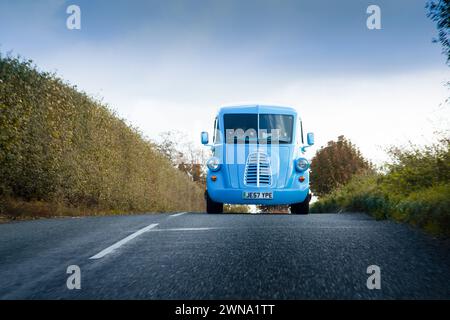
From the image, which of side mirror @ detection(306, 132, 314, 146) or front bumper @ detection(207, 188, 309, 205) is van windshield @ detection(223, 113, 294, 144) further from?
front bumper @ detection(207, 188, 309, 205)

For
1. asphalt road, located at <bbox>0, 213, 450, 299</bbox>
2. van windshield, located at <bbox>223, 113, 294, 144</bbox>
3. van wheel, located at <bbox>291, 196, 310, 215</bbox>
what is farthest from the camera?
van windshield, located at <bbox>223, 113, 294, 144</bbox>

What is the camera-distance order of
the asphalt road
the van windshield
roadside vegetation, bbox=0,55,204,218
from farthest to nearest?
the van windshield < roadside vegetation, bbox=0,55,204,218 < the asphalt road

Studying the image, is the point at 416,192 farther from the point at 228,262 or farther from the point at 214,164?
the point at 228,262

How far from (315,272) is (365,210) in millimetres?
9211

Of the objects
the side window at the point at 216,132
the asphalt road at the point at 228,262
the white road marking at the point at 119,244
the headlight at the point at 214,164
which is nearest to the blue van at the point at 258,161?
the headlight at the point at 214,164

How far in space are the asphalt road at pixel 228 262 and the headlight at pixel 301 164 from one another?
4875mm

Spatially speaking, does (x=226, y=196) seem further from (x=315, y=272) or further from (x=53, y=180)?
(x=315, y=272)

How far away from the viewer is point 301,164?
1384cm

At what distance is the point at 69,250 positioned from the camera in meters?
6.85

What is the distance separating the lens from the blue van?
44.7 feet

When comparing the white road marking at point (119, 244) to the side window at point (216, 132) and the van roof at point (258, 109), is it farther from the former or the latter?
the van roof at point (258, 109)

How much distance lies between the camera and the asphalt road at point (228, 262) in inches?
176

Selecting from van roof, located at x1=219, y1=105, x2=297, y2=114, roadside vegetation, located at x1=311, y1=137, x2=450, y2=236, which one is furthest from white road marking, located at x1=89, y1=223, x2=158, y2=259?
van roof, located at x1=219, y1=105, x2=297, y2=114
